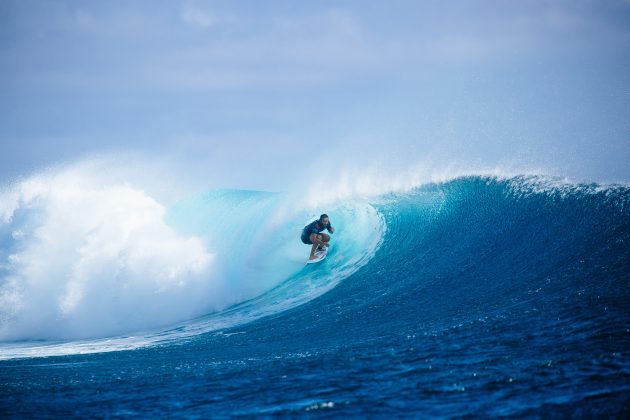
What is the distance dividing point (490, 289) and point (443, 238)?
3.56 m

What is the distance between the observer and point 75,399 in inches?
240

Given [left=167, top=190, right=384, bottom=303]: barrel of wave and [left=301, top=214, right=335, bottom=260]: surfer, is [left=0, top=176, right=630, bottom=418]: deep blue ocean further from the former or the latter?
[left=301, top=214, right=335, bottom=260]: surfer

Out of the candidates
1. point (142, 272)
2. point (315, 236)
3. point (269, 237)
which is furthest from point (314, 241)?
point (142, 272)

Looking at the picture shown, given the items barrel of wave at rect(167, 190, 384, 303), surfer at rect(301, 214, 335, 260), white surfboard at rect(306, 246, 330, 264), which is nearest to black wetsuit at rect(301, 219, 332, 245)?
surfer at rect(301, 214, 335, 260)

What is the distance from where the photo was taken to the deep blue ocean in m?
5.22

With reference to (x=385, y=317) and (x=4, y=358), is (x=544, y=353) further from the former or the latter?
(x=4, y=358)

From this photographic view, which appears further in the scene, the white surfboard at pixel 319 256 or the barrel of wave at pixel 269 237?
the white surfboard at pixel 319 256

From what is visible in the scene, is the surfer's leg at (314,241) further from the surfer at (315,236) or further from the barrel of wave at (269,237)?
the barrel of wave at (269,237)

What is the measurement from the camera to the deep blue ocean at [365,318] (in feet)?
17.1

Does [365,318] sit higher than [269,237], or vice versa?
[269,237]

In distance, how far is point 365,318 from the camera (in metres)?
8.53

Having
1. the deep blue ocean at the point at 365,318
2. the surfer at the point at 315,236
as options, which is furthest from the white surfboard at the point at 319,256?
the deep blue ocean at the point at 365,318

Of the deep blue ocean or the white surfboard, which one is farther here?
the white surfboard

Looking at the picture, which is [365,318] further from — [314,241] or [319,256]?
[319,256]
